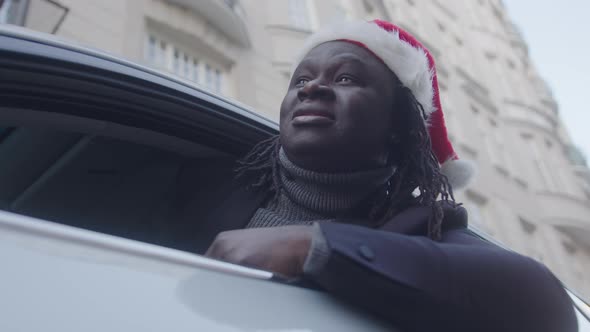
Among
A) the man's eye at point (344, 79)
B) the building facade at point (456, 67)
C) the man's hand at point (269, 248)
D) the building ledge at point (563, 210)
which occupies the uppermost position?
the man's eye at point (344, 79)

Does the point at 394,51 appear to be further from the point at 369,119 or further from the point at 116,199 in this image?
the point at 116,199

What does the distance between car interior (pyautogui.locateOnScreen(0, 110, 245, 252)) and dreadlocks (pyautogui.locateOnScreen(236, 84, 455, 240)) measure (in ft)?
0.42

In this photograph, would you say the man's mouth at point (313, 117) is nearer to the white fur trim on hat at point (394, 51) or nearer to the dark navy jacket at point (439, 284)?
the white fur trim on hat at point (394, 51)

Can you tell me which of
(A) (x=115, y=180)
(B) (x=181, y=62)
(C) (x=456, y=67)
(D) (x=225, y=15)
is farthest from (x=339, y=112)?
(C) (x=456, y=67)

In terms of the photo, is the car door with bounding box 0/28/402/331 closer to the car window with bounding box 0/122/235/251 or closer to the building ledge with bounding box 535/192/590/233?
the car window with bounding box 0/122/235/251

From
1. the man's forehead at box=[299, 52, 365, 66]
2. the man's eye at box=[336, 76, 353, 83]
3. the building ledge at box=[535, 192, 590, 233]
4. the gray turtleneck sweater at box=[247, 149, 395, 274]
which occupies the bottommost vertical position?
the building ledge at box=[535, 192, 590, 233]

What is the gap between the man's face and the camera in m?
1.29

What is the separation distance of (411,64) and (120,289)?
1.32 m

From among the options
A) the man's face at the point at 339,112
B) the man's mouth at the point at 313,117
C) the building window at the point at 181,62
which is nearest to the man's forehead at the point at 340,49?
the man's face at the point at 339,112

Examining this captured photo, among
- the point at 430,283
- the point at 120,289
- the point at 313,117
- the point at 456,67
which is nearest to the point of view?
the point at 120,289

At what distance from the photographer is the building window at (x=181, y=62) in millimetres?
5855

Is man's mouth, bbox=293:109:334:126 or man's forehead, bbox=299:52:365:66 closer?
man's mouth, bbox=293:109:334:126

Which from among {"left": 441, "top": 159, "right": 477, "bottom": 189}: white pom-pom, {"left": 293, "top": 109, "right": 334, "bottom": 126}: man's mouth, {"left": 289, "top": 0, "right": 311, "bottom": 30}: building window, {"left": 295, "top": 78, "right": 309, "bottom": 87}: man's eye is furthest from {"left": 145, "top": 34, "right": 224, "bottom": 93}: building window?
{"left": 293, "top": 109, "right": 334, "bottom": 126}: man's mouth

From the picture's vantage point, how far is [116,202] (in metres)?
1.60
